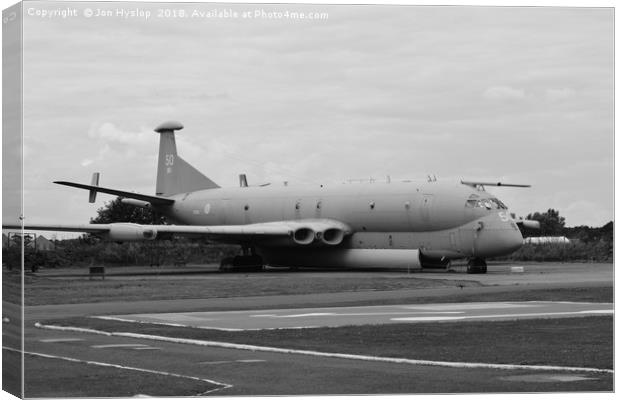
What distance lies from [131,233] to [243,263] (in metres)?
6.56

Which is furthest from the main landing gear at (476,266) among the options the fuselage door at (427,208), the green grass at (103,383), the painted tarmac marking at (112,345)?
the green grass at (103,383)

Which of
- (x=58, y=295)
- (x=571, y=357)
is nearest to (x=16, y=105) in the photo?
(x=571, y=357)

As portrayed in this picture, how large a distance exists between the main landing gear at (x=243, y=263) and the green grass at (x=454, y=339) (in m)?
28.6

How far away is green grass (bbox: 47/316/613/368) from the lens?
1703cm

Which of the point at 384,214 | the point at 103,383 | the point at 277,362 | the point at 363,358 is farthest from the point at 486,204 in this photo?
the point at 103,383

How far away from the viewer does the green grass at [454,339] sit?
17031 millimetres

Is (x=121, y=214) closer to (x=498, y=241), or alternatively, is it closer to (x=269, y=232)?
(x=269, y=232)

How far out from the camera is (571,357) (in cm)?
1681

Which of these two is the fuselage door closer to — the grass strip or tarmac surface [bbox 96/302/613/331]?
tarmac surface [bbox 96/302/613/331]

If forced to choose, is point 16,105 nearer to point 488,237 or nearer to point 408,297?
point 408,297

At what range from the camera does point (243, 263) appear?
51781mm

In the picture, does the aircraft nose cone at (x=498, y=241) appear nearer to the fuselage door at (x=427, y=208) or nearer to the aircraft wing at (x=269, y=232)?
the fuselage door at (x=427, y=208)

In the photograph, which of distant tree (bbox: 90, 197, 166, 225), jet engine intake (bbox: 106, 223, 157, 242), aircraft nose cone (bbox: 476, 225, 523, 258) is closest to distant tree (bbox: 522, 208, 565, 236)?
aircraft nose cone (bbox: 476, 225, 523, 258)

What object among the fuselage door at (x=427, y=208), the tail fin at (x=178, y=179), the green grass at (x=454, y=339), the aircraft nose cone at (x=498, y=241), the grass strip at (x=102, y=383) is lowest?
the grass strip at (x=102, y=383)
